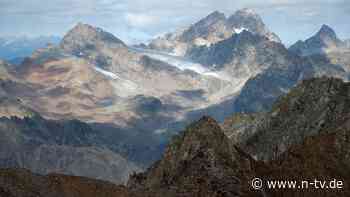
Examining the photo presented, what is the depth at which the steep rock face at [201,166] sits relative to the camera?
9838 centimetres

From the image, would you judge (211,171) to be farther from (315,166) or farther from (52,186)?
(52,186)

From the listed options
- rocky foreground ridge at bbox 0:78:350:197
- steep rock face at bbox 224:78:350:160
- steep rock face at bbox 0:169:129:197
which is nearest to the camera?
steep rock face at bbox 0:169:129:197

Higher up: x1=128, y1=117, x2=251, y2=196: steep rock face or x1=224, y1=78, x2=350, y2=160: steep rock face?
x1=128, y1=117, x2=251, y2=196: steep rock face

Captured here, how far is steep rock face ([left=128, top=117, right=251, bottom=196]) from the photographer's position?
323ft

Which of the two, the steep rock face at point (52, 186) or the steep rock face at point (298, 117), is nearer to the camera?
the steep rock face at point (52, 186)

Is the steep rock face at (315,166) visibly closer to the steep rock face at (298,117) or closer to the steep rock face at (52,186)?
the steep rock face at (52,186)

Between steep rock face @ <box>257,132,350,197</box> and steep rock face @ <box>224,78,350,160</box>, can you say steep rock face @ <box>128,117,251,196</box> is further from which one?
steep rock face @ <box>224,78,350,160</box>

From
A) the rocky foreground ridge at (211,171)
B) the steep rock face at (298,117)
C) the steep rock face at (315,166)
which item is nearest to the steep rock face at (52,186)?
the rocky foreground ridge at (211,171)

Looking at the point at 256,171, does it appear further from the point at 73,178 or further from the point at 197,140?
the point at 73,178

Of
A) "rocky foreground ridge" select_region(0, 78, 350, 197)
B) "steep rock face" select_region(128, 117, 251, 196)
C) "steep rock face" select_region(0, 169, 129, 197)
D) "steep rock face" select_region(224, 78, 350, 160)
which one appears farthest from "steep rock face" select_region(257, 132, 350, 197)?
"steep rock face" select_region(224, 78, 350, 160)

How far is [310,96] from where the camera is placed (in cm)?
17262

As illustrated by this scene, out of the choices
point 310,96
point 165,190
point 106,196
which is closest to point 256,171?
point 165,190

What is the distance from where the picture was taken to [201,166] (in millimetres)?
104438

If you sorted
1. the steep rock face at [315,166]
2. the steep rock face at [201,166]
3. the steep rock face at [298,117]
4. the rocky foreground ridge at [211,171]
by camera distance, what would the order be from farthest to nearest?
the steep rock face at [298,117]
the steep rock face at [315,166]
the steep rock face at [201,166]
the rocky foreground ridge at [211,171]
